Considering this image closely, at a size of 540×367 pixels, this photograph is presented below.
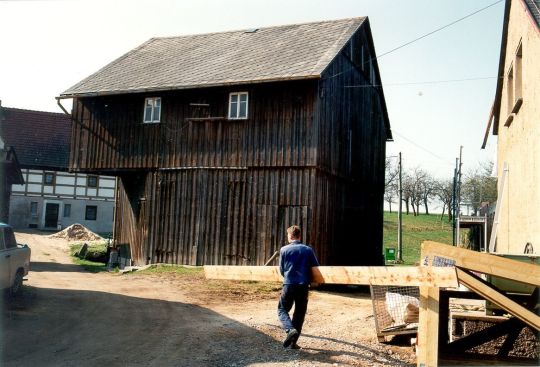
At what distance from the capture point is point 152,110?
2031 centimetres

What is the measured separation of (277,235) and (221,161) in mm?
3417

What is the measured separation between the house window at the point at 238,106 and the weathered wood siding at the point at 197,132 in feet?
0.58

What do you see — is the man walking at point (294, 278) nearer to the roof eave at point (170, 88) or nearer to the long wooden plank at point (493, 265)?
the long wooden plank at point (493, 265)

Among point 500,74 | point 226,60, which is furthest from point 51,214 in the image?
point 500,74

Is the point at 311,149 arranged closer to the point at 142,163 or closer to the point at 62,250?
the point at 142,163

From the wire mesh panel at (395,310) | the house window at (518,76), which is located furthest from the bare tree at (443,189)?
the wire mesh panel at (395,310)

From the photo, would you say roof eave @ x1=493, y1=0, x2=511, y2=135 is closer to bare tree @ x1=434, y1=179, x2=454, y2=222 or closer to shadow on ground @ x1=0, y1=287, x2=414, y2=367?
shadow on ground @ x1=0, y1=287, x2=414, y2=367

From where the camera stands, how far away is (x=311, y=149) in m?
17.2

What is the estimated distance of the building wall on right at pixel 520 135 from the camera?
32.6 feet

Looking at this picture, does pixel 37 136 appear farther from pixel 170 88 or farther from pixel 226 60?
pixel 226 60

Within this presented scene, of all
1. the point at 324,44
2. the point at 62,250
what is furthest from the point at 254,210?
the point at 62,250

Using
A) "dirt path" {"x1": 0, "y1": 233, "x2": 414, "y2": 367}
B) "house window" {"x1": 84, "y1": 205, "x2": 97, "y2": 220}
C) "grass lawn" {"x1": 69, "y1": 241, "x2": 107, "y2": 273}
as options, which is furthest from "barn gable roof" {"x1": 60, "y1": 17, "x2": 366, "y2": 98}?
"house window" {"x1": 84, "y1": 205, "x2": 97, "y2": 220}

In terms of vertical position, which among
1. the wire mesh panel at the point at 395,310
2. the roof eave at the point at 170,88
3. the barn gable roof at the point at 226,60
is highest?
the barn gable roof at the point at 226,60

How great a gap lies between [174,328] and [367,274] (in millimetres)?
4842
